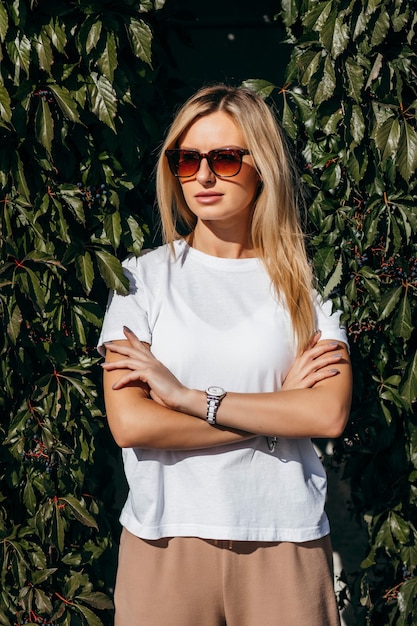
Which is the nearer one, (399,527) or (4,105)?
(4,105)

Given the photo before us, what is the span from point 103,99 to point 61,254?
45 centimetres

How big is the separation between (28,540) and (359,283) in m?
1.27

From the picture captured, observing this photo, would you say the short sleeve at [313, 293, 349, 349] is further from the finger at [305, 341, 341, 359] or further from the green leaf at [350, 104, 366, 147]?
the green leaf at [350, 104, 366, 147]

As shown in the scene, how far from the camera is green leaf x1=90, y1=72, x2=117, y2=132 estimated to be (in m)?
2.37

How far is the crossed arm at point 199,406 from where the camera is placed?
207 cm

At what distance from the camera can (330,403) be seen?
7.06 ft

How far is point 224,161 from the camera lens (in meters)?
2.18

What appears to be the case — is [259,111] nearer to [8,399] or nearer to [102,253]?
[102,253]

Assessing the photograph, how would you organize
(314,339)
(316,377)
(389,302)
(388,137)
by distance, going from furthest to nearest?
(389,302) < (388,137) < (314,339) < (316,377)

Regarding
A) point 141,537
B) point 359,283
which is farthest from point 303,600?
point 359,283

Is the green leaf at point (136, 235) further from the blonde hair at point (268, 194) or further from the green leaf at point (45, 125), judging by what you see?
the green leaf at point (45, 125)

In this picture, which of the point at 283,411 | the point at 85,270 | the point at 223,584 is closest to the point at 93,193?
the point at 85,270

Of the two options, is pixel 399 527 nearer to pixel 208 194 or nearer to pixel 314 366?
pixel 314 366

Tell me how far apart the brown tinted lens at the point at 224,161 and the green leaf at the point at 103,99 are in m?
0.34
